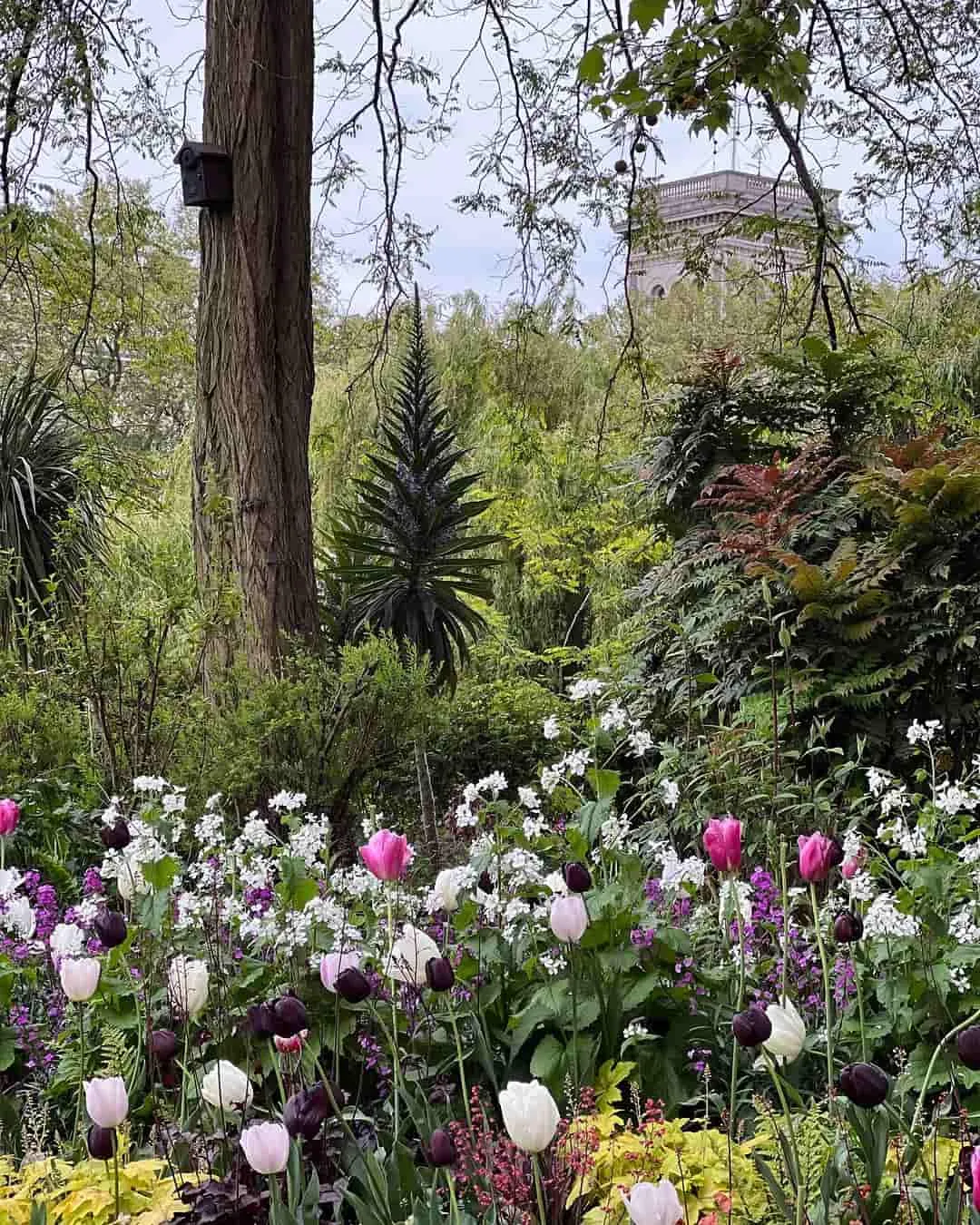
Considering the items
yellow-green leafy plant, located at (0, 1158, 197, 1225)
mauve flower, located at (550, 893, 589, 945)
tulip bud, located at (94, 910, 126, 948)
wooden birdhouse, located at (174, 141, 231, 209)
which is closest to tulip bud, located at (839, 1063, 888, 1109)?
mauve flower, located at (550, 893, 589, 945)

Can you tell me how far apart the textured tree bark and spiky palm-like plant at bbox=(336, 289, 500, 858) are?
174cm

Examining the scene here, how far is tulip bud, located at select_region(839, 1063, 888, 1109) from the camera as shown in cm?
132

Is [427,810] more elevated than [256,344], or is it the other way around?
[256,344]

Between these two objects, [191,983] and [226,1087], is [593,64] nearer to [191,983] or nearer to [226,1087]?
[191,983]

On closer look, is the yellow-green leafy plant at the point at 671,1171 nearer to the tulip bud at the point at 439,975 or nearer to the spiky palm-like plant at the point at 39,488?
the tulip bud at the point at 439,975

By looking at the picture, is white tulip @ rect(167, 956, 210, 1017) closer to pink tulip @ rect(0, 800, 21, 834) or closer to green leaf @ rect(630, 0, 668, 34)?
pink tulip @ rect(0, 800, 21, 834)

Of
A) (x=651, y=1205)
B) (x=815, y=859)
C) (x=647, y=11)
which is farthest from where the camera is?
(x=647, y=11)

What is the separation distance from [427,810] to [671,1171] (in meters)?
4.45

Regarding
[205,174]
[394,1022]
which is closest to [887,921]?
[394,1022]

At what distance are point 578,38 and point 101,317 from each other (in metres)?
4.74

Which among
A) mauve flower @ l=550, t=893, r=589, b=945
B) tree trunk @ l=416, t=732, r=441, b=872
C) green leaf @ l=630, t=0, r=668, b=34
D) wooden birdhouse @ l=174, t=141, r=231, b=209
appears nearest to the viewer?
mauve flower @ l=550, t=893, r=589, b=945

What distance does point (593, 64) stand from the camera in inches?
121

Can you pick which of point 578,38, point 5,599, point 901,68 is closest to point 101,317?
point 5,599

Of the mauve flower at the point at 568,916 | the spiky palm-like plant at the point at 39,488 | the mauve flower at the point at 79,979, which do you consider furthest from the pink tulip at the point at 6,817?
the spiky palm-like plant at the point at 39,488
